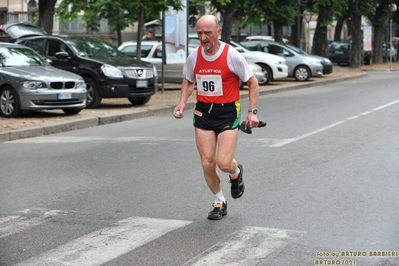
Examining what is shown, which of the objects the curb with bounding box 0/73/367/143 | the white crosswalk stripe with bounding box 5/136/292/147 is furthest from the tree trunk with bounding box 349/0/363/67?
the white crosswalk stripe with bounding box 5/136/292/147

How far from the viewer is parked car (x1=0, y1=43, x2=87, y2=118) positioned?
56.7 feet

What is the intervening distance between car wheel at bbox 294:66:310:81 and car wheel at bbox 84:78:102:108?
13.3 m

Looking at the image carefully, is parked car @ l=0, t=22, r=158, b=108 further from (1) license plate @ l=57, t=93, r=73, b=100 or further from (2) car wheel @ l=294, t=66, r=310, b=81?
(2) car wheel @ l=294, t=66, r=310, b=81

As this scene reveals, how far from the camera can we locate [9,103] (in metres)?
17.6

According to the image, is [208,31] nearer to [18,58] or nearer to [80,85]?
[80,85]

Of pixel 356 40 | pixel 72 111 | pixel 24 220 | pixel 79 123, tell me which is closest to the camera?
pixel 24 220

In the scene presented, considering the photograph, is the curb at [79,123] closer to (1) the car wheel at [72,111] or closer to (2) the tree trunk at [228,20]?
(1) the car wheel at [72,111]

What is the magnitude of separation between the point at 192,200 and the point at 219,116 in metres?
1.22

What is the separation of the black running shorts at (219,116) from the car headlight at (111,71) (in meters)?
12.6

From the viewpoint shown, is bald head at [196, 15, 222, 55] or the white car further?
the white car

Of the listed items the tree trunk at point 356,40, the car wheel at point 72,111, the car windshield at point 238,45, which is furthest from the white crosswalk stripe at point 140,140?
the tree trunk at point 356,40

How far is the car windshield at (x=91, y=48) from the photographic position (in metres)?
21.1

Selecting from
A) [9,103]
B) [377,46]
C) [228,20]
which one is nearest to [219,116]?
[9,103]

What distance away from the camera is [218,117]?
7.66 meters
